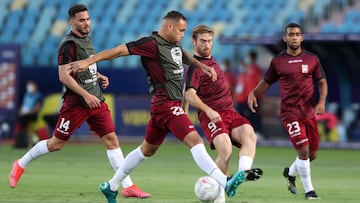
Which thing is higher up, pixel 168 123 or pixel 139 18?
pixel 168 123

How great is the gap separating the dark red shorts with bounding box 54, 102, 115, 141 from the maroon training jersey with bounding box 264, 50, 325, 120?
8.08ft

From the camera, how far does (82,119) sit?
44.6 feet

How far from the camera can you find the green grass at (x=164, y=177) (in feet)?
43.7

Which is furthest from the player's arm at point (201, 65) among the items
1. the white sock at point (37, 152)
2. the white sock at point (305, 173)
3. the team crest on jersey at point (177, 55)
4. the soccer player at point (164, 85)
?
the white sock at point (37, 152)

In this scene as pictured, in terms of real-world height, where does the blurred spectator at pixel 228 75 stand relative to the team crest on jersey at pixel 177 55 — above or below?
below

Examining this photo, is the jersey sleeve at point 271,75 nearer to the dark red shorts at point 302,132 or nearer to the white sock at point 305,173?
the dark red shorts at point 302,132

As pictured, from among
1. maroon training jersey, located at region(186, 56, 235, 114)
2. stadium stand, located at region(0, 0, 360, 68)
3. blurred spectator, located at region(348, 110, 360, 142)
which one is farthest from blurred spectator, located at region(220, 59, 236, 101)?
maroon training jersey, located at region(186, 56, 235, 114)

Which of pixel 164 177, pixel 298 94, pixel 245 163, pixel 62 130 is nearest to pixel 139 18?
pixel 164 177

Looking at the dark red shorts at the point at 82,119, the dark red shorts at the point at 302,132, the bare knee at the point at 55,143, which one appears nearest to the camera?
the dark red shorts at the point at 82,119

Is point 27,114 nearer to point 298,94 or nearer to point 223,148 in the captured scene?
point 298,94

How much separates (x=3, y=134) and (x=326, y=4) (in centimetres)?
969

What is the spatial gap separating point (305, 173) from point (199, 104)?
102 inches

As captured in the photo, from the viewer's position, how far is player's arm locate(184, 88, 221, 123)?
11.6 meters

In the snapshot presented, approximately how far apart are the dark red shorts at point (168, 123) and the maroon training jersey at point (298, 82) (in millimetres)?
2681
